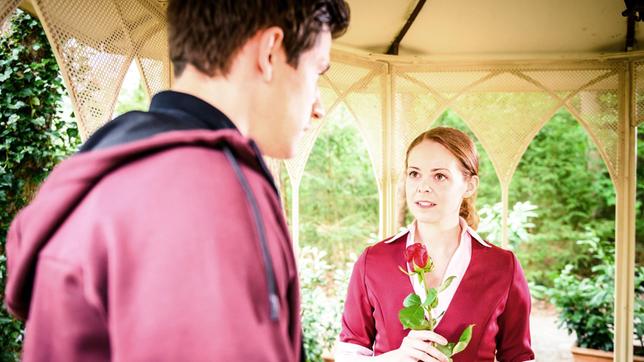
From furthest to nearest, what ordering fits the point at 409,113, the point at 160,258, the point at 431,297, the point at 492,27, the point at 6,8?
the point at 409,113
the point at 492,27
the point at 6,8
the point at 431,297
the point at 160,258

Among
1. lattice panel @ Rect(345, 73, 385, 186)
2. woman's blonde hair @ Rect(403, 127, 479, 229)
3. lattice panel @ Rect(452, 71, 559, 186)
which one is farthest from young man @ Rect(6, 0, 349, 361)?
lattice panel @ Rect(452, 71, 559, 186)

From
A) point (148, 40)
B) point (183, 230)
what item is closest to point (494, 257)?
point (183, 230)

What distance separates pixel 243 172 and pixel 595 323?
5.34 metres

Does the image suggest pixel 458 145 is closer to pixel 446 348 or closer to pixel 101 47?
pixel 446 348

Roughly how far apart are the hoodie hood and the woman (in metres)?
1.17

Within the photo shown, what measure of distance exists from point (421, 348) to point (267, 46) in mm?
1066

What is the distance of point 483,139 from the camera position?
12.3 feet

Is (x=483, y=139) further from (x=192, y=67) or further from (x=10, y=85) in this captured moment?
(x=10, y=85)

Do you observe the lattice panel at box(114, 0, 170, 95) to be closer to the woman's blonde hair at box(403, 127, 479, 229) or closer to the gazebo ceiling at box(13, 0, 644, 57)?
the gazebo ceiling at box(13, 0, 644, 57)

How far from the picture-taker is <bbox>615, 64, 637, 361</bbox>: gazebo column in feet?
11.4

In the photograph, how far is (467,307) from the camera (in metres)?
1.66

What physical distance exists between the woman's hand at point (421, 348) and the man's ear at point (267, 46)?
3.40 feet

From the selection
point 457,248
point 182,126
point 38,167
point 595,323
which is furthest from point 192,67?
point 595,323

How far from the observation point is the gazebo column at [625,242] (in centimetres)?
348
